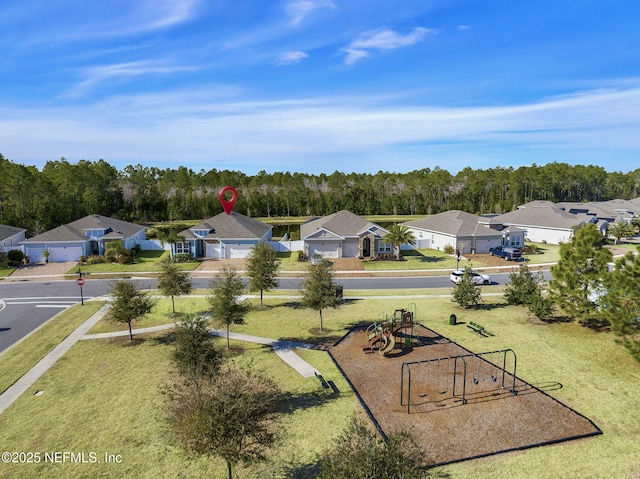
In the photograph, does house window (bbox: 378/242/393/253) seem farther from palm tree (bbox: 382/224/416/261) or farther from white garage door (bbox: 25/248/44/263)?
white garage door (bbox: 25/248/44/263)

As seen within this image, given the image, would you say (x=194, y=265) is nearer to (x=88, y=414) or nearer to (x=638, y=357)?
(x=88, y=414)

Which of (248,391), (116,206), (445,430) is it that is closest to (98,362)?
(248,391)

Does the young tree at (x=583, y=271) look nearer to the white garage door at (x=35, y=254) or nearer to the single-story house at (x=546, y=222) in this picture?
the single-story house at (x=546, y=222)

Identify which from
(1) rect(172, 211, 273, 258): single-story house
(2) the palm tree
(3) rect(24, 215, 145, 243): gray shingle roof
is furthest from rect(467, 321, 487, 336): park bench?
(3) rect(24, 215, 145, 243): gray shingle roof

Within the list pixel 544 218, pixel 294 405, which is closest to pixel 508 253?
pixel 544 218

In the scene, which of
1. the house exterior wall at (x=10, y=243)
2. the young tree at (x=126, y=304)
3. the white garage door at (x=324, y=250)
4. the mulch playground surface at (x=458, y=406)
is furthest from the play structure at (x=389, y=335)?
the house exterior wall at (x=10, y=243)
